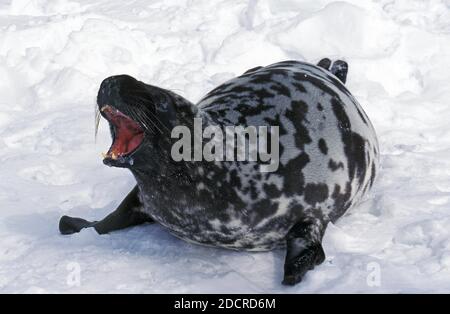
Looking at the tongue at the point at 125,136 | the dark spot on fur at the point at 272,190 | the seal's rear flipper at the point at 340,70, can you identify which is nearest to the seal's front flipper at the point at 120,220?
the tongue at the point at 125,136

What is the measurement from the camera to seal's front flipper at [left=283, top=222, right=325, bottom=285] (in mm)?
2521

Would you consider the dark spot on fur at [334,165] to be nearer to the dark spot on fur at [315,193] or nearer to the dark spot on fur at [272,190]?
the dark spot on fur at [315,193]

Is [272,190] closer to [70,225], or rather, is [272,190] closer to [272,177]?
[272,177]

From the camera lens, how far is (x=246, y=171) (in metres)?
2.75

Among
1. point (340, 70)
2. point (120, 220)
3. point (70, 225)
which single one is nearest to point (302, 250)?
point (120, 220)

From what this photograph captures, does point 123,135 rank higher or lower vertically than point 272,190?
higher

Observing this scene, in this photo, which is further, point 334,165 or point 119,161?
point 334,165

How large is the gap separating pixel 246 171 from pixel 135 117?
52cm

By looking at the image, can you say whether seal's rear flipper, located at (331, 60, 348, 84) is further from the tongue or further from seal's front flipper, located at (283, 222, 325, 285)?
the tongue

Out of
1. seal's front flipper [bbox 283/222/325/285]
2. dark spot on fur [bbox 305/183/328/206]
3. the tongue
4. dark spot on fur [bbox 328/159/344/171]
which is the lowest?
seal's front flipper [bbox 283/222/325/285]

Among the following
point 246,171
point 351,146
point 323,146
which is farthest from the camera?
point 351,146

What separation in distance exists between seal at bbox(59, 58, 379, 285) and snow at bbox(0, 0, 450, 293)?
0.31 ft

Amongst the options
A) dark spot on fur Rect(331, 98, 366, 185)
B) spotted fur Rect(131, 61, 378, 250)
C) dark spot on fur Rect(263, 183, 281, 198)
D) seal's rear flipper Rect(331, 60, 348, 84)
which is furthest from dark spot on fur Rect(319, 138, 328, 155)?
seal's rear flipper Rect(331, 60, 348, 84)
